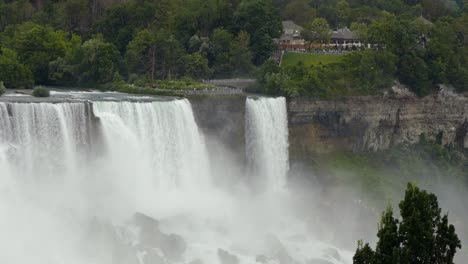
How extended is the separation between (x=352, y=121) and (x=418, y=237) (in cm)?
3103

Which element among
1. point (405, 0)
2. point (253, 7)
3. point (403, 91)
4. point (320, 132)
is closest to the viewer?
point (320, 132)

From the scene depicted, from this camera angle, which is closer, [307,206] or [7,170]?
[7,170]

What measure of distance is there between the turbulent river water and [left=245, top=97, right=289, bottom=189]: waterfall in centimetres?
7

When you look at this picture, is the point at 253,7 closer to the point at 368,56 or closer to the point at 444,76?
the point at 368,56

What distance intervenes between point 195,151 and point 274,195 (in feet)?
21.1

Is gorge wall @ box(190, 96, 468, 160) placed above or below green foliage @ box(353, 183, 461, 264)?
below

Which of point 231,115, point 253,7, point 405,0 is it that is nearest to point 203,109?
point 231,115

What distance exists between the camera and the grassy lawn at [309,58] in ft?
209

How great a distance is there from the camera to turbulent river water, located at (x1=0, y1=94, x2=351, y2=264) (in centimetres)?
3775

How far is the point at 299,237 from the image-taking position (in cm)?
4481

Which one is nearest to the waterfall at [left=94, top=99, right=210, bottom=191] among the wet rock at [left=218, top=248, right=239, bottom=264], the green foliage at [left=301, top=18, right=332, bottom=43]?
the wet rock at [left=218, top=248, right=239, bottom=264]

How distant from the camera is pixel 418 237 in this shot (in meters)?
22.7

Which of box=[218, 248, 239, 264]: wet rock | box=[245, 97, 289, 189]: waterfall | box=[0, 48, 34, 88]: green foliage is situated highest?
box=[0, 48, 34, 88]: green foliage

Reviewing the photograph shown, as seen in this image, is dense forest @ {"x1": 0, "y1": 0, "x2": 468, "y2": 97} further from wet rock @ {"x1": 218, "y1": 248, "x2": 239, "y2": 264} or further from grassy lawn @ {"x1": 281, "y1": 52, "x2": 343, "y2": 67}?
wet rock @ {"x1": 218, "y1": 248, "x2": 239, "y2": 264}
